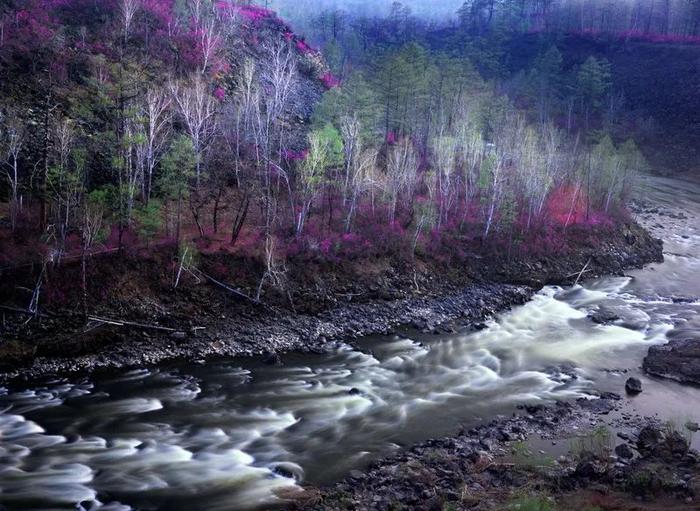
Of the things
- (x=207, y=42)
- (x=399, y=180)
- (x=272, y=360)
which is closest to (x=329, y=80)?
(x=207, y=42)

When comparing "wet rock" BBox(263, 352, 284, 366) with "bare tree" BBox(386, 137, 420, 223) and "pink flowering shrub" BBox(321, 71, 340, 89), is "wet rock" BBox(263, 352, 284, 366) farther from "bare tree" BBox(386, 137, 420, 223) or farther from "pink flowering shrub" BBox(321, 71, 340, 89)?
"pink flowering shrub" BBox(321, 71, 340, 89)

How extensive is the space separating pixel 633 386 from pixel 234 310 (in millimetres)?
24302

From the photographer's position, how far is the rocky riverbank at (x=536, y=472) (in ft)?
62.4

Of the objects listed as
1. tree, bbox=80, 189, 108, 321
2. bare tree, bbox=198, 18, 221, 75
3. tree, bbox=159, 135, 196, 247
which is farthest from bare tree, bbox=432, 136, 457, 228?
tree, bbox=80, 189, 108, 321

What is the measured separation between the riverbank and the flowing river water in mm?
1772

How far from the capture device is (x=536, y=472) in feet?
69.5

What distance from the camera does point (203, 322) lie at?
33.9 metres

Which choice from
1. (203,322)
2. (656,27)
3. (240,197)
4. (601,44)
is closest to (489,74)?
(601,44)

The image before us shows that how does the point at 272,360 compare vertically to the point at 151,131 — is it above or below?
below

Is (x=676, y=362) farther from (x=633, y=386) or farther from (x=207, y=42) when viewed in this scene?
(x=207, y=42)

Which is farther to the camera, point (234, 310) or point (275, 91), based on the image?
point (275, 91)

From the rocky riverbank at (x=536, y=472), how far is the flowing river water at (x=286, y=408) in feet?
5.18

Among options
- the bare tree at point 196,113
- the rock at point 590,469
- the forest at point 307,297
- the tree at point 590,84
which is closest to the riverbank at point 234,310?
the forest at point 307,297

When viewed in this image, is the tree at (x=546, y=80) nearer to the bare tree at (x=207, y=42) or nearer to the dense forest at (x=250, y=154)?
the dense forest at (x=250, y=154)
